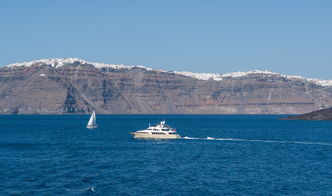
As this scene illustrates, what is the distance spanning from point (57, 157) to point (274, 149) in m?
41.1

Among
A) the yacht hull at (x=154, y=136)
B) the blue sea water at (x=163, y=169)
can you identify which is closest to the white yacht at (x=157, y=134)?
the yacht hull at (x=154, y=136)

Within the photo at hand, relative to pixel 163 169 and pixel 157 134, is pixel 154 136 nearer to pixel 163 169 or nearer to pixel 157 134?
pixel 157 134

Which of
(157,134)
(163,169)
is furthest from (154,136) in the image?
(163,169)

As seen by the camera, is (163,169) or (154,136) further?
(154,136)

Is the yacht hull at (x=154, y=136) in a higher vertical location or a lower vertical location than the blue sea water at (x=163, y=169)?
higher

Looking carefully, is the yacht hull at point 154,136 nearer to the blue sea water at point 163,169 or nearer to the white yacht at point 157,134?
the white yacht at point 157,134

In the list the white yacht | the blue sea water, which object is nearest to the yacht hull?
the white yacht

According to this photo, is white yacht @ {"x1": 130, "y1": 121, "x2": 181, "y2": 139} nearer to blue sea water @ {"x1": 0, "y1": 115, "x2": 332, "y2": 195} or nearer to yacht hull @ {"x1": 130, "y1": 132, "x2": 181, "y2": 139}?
yacht hull @ {"x1": 130, "y1": 132, "x2": 181, "y2": 139}

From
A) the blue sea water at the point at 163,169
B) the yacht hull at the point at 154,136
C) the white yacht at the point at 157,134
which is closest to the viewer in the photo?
the blue sea water at the point at 163,169

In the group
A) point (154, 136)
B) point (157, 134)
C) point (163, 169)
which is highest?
point (157, 134)

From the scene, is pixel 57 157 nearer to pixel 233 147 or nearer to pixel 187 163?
pixel 187 163

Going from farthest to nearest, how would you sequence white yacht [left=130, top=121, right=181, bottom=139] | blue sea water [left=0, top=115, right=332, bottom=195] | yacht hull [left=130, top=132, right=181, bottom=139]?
1. white yacht [left=130, top=121, right=181, bottom=139]
2. yacht hull [left=130, top=132, right=181, bottom=139]
3. blue sea water [left=0, top=115, right=332, bottom=195]

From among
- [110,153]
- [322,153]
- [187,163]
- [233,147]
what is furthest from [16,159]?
[322,153]

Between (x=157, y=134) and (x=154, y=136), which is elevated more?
(x=157, y=134)
